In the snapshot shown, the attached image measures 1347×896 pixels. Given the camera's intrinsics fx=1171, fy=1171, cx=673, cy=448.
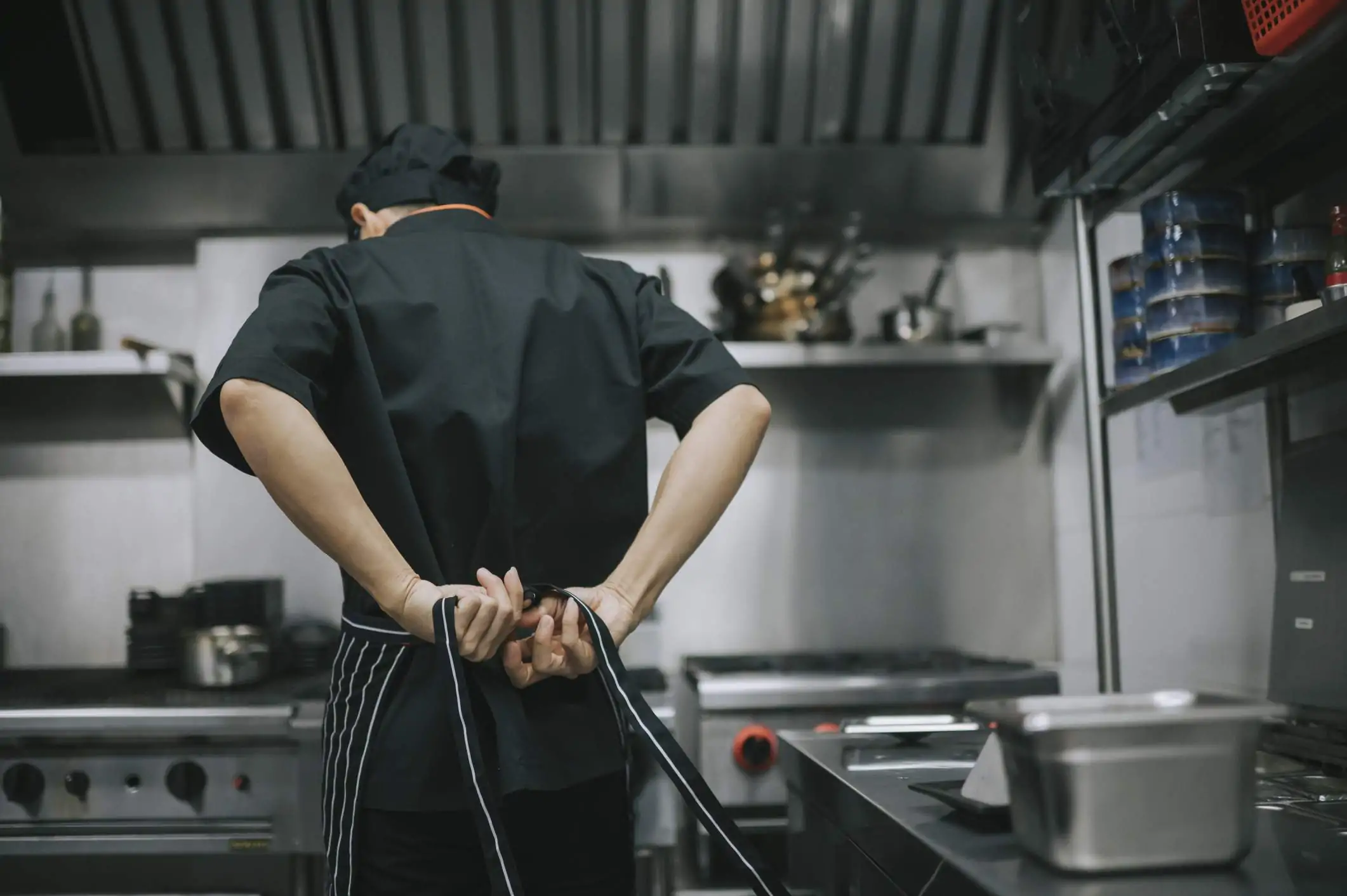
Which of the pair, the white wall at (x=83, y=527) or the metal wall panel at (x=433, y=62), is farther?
the white wall at (x=83, y=527)

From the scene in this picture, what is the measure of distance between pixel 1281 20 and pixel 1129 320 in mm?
533

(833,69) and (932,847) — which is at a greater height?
(833,69)

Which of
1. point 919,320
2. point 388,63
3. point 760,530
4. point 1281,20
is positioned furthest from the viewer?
point 760,530

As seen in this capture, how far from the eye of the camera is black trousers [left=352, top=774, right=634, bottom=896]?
3.63 ft

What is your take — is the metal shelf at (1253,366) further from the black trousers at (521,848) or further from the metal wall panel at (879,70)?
the metal wall panel at (879,70)

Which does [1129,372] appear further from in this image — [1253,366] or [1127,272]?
[1253,366]

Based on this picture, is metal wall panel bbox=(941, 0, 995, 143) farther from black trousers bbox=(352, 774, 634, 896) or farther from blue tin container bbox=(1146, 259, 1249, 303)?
black trousers bbox=(352, 774, 634, 896)

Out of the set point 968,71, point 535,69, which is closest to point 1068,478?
point 968,71

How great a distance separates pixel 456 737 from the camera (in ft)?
3.11

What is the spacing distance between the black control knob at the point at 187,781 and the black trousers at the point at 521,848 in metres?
0.82

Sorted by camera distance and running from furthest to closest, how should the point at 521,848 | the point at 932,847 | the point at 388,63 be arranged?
1. the point at 388,63
2. the point at 521,848
3. the point at 932,847

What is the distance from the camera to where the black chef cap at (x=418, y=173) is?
133 cm

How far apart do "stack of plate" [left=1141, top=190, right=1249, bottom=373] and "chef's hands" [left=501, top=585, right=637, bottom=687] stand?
2.40ft

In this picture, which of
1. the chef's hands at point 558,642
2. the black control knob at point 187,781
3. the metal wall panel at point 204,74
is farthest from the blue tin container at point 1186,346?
the metal wall panel at point 204,74
